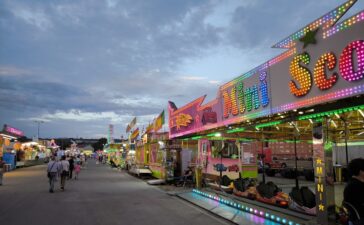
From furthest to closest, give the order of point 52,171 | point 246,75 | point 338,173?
1. point 338,173
2. point 52,171
3. point 246,75

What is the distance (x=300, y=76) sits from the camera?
884 centimetres

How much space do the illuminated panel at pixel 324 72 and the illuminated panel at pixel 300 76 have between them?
0.31 meters

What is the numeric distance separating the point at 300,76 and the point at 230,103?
454 centimetres

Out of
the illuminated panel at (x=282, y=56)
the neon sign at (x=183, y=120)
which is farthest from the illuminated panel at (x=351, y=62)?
the neon sign at (x=183, y=120)

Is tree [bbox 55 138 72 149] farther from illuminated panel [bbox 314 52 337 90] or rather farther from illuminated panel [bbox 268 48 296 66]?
illuminated panel [bbox 314 52 337 90]

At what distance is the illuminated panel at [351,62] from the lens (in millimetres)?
6875

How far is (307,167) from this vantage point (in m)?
25.9

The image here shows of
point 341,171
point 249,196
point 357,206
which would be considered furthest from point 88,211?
point 341,171

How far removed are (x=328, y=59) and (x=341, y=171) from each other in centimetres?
1718

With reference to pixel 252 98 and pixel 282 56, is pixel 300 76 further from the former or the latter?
pixel 252 98

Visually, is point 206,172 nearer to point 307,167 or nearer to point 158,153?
point 158,153

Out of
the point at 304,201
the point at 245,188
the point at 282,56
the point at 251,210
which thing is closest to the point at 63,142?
the point at 245,188

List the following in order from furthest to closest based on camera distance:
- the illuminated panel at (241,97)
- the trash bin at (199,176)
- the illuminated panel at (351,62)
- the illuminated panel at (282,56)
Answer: the trash bin at (199,176) → the illuminated panel at (241,97) → the illuminated panel at (282,56) → the illuminated panel at (351,62)

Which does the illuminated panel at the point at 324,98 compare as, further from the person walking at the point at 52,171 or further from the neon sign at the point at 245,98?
the person walking at the point at 52,171
